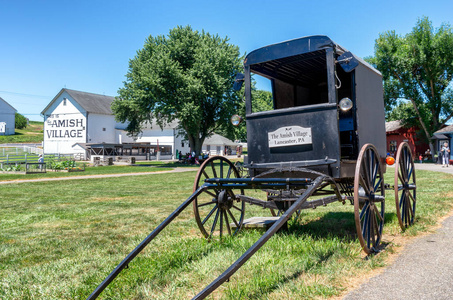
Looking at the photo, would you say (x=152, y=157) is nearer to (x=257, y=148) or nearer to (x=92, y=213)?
(x=92, y=213)

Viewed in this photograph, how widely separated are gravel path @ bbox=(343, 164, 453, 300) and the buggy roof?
281 cm

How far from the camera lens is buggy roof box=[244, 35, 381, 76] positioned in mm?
5121

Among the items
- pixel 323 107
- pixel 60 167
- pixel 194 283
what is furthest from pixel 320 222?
pixel 60 167

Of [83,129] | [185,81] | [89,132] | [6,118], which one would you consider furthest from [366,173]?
[6,118]

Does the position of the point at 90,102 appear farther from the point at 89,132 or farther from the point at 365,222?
the point at 365,222

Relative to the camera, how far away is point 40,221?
7.67m

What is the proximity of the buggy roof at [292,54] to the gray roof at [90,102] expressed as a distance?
182 feet

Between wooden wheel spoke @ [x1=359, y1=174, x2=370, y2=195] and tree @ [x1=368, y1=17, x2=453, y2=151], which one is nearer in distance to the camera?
wooden wheel spoke @ [x1=359, y1=174, x2=370, y2=195]

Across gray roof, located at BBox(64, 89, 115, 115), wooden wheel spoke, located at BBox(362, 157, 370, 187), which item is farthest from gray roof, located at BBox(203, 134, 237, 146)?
wooden wheel spoke, located at BBox(362, 157, 370, 187)


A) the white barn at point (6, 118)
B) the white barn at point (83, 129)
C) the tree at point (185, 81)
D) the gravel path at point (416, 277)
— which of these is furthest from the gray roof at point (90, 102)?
the gravel path at point (416, 277)

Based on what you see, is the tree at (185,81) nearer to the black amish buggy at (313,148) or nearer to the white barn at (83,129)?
the white barn at (83,129)

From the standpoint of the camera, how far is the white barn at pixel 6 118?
272 feet

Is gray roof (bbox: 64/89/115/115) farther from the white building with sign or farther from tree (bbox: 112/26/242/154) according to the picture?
tree (bbox: 112/26/242/154)

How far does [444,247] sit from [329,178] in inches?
73.6
